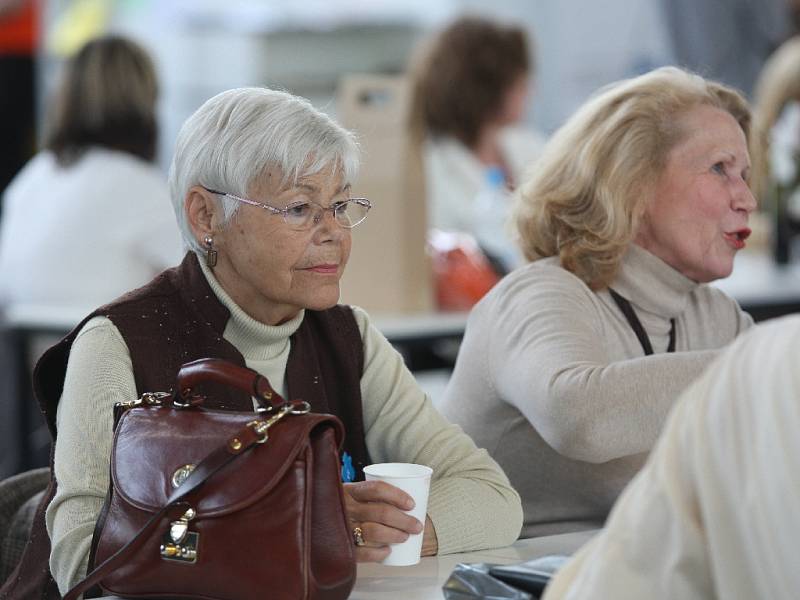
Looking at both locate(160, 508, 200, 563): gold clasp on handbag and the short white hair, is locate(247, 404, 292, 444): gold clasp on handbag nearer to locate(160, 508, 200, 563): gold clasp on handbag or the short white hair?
locate(160, 508, 200, 563): gold clasp on handbag

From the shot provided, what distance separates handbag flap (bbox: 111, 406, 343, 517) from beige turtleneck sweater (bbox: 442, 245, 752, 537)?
0.56 metres

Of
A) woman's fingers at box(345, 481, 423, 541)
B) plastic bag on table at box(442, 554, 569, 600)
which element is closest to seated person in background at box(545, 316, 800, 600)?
plastic bag on table at box(442, 554, 569, 600)

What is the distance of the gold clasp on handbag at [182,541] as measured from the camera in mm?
1458

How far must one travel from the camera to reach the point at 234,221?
6.39 feet

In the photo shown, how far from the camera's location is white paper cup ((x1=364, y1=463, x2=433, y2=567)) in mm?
1703

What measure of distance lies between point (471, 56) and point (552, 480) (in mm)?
3568

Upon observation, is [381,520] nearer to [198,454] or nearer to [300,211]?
[198,454]

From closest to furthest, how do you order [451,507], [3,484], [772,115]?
[451,507] → [3,484] → [772,115]

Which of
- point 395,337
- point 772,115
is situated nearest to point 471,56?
point 772,115

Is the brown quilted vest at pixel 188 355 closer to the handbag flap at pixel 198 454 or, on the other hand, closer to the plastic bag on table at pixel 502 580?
the handbag flap at pixel 198 454

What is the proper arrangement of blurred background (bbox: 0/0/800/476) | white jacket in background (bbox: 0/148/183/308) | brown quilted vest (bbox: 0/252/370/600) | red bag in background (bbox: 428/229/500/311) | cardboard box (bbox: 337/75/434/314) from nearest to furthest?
1. brown quilted vest (bbox: 0/252/370/600)
2. cardboard box (bbox: 337/75/434/314)
3. red bag in background (bbox: 428/229/500/311)
4. white jacket in background (bbox: 0/148/183/308)
5. blurred background (bbox: 0/0/800/476)

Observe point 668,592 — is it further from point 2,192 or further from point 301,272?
point 2,192

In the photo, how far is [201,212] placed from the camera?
1.98 m

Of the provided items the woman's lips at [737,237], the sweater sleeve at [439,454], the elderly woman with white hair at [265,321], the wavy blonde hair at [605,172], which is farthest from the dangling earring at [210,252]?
the woman's lips at [737,237]
